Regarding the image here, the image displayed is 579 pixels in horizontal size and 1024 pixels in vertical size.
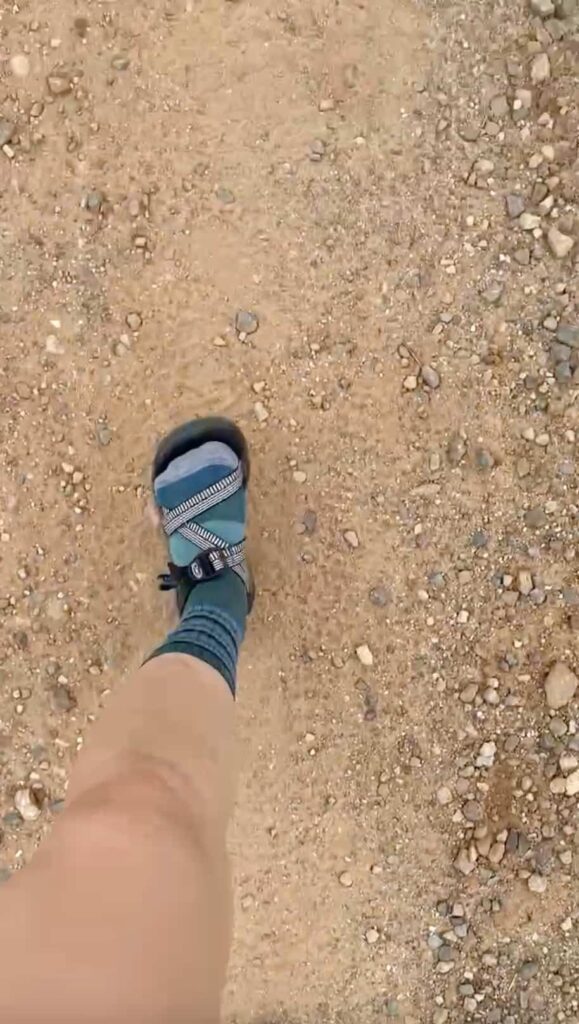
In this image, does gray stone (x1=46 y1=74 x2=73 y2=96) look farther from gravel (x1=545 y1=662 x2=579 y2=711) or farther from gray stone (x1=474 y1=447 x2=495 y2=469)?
gravel (x1=545 y1=662 x2=579 y2=711)

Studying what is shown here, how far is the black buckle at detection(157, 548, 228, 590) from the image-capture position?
1905 millimetres

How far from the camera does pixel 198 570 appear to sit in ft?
6.29

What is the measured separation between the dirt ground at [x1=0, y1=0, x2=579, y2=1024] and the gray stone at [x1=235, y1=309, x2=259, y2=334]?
0.5 inches

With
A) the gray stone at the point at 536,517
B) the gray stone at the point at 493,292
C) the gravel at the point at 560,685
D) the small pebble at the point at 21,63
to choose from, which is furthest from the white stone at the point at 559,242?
the small pebble at the point at 21,63

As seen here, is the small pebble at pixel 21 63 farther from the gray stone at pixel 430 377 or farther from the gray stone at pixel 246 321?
the gray stone at pixel 430 377

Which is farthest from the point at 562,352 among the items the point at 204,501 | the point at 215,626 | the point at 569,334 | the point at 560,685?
the point at 215,626

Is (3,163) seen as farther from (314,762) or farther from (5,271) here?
(314,762)

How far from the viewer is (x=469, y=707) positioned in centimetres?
196

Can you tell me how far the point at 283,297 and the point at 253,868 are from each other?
1.21 metres

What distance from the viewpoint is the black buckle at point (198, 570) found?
1905 millimetres

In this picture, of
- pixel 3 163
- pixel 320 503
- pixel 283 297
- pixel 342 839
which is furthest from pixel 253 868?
→ pixel 3 163

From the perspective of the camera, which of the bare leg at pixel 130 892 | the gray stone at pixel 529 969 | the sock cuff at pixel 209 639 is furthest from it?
the gray stone at pixel 529 969

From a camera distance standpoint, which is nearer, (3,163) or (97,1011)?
→ (97,1011)

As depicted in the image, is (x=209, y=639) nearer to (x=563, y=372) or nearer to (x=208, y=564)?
(x=208, y=564)
